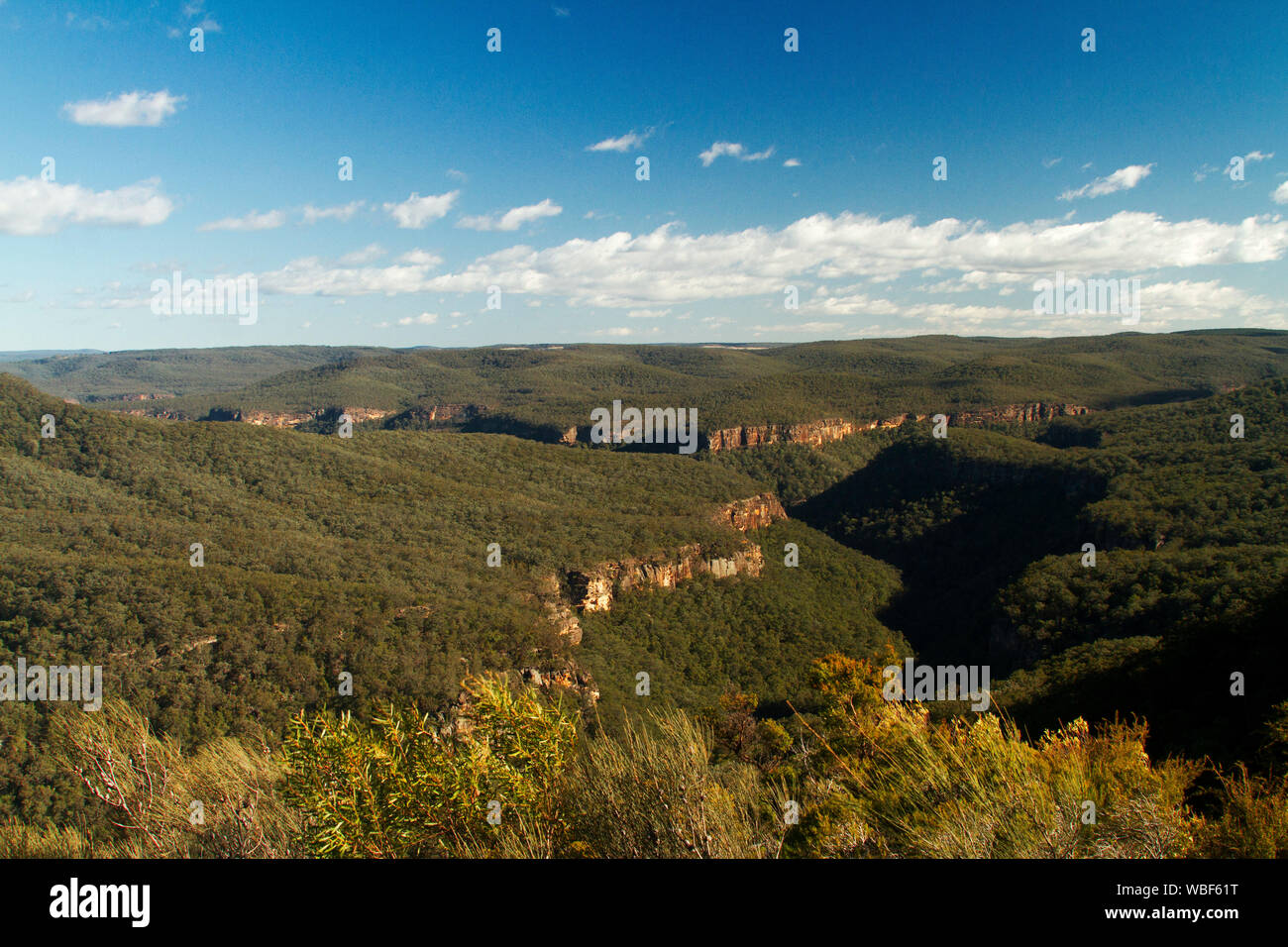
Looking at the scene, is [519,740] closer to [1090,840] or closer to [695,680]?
[1090,840]

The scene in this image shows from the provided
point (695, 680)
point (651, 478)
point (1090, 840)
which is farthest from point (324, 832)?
point (651, 478)

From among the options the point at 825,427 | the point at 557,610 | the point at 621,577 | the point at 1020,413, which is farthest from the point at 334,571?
the point at 1020,413

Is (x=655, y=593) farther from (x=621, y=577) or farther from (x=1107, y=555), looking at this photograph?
(x=1107, y=555)

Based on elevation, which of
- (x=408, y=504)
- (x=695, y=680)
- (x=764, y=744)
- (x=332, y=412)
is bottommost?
(x=695, y=680)

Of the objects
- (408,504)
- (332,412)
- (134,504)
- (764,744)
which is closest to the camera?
(764,744)

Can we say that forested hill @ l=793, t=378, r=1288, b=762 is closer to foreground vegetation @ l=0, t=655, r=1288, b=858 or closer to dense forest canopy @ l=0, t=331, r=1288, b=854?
dense forest canopy @ l=0, t=331, r=1288, b=854
